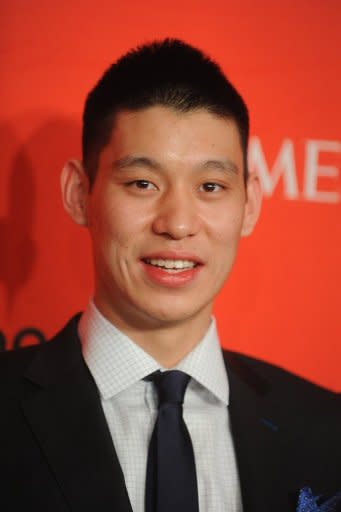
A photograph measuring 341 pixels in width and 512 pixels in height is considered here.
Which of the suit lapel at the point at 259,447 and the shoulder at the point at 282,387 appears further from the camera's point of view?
the shoulder at the point at 282,387

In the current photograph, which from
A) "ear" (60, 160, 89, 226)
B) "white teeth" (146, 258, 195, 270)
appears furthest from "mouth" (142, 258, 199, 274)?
"ear" (60, 160, 89, 226)

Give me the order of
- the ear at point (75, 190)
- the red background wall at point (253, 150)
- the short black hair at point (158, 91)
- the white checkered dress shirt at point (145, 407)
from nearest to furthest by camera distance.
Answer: the white checkered dress shirt at point (145, 407), the short black hair at point (158, 91), the ear at point (75, 190), the red background wall at point (253, 150)

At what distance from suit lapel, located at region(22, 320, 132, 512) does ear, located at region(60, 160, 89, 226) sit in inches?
12.3

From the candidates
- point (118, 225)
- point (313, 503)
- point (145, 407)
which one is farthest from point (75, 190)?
point (313, 503)

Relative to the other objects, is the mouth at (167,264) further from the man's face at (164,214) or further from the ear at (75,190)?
the ear at (75,190)

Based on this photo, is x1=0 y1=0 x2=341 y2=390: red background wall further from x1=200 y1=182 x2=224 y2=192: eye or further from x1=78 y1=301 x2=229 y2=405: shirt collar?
x1=200 y1=182 x2=224 y2=192: eye

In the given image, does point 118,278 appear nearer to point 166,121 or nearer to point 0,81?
point 166,121

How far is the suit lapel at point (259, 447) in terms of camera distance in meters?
1.33

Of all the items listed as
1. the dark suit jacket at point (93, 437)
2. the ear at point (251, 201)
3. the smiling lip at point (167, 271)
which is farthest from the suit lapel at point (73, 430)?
the ear at point (251, 201)

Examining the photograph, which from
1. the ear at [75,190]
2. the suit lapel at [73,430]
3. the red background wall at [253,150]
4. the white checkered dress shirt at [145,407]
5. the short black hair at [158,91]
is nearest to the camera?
the suit lapel at [73,430]

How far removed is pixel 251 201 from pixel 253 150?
335 millimetres

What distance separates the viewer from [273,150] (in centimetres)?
193

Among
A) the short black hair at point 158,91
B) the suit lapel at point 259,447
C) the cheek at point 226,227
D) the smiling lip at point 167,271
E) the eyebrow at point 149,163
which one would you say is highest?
the short black hair at point 158,91

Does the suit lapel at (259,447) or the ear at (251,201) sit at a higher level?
the ear at (251,201)
